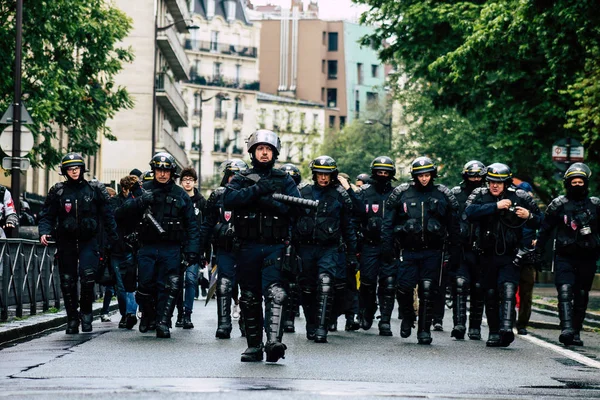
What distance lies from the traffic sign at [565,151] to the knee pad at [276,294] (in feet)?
47.7

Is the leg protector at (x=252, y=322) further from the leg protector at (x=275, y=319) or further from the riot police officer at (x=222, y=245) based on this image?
the riot police officer at (x=222, y=245)

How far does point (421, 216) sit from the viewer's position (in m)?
15.2

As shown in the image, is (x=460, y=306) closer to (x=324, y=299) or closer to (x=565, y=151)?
(x=324, y=299)

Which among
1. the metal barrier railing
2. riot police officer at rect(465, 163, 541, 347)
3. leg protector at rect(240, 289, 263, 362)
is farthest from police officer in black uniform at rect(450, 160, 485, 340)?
the metal barrier railing

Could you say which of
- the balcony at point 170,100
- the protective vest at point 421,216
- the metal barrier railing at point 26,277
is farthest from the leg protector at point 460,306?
the balcony at point 170,100

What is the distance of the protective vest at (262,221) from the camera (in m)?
11.5

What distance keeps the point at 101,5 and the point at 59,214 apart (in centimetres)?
2393

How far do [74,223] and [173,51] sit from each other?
54.5 m

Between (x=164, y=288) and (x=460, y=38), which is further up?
(x=460, y=38)

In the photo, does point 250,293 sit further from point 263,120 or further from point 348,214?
point 263,120

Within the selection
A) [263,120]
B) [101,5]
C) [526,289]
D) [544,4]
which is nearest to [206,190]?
[263,120]

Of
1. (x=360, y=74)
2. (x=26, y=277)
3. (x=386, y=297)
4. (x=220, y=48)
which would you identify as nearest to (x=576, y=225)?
(x=386, y=297)

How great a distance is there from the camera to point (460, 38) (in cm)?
3650

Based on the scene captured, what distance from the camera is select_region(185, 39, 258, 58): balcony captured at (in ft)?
378
